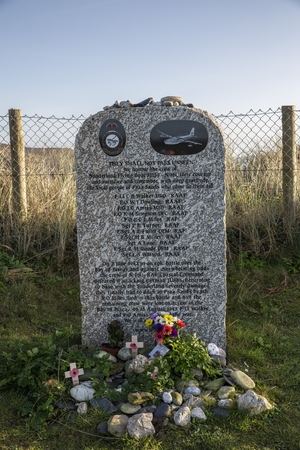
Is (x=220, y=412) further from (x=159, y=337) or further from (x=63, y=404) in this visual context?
(x=63, y=404)

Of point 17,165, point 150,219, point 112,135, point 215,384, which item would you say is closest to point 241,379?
point 215,384

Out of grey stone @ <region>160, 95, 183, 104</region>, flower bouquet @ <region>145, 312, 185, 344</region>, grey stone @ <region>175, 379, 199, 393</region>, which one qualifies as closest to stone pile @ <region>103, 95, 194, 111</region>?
grey stone @ <region>160, 95, 183, 104</region>

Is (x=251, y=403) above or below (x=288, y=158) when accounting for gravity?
below

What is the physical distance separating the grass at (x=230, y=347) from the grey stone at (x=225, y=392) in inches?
5.5

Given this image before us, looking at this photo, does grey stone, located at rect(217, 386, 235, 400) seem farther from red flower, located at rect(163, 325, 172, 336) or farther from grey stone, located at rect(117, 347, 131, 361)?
grey stone, located at rect(117, 347, 131, 361)

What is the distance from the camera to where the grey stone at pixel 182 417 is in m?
2.68

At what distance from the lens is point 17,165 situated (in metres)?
5.55

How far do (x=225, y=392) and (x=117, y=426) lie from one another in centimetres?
73

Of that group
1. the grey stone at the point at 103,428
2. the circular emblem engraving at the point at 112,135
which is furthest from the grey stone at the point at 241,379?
the circular emblem engraving at the point at 112,135

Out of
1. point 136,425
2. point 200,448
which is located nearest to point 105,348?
point 136,425

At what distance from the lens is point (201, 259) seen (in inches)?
138

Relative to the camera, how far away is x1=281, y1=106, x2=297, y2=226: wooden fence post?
5539 millimetres

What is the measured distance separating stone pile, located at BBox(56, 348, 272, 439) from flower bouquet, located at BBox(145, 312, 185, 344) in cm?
22

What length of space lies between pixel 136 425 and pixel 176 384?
498 mm
